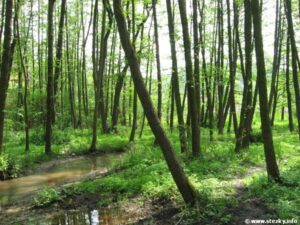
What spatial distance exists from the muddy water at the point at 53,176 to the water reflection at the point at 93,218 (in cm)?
265

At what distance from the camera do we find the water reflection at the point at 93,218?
7457 mm

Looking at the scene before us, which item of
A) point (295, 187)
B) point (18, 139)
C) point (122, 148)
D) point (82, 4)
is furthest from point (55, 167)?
point (82, 4)

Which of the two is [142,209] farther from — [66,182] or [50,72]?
[50,72]

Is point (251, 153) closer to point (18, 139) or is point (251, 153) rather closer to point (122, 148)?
point (122, 148)

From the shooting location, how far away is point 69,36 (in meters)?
30.7

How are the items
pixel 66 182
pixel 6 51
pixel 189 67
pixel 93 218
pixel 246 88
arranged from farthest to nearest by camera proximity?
pixel 246 88 → pixel 66 182 → pixel 6 51 → pixel 189 67 → pixel 93 218

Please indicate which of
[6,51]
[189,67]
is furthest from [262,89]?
[6,51]

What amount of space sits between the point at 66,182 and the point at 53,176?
1.31m

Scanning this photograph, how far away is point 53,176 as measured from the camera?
13.0m

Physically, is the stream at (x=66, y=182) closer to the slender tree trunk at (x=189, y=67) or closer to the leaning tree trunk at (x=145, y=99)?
the leaning tree trunk at (x=145, y=99)

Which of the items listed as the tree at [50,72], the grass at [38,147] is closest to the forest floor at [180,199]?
the grass at [38,147]

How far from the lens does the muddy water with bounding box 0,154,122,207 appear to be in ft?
35.5

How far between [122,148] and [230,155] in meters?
7.41

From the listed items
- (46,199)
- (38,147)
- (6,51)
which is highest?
(6,51)
